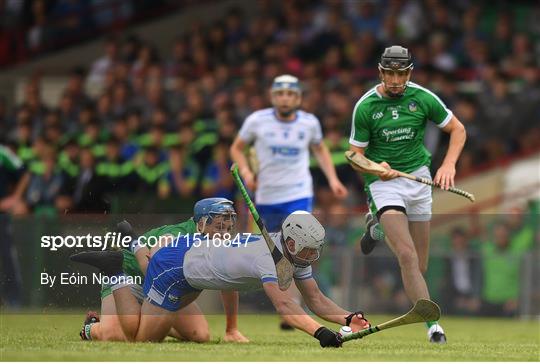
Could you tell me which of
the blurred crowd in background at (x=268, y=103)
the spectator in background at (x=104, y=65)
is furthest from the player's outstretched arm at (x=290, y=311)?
the spectator in background at (x=104, y=65)

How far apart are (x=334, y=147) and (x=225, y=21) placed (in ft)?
19.7

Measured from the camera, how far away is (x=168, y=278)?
10781 mm

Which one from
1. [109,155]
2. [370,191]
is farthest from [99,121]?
[370,191]

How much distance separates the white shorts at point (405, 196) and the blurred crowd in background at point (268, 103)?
11.8ft

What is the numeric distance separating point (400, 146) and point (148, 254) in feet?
7.41

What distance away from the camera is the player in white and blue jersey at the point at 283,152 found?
570 inches

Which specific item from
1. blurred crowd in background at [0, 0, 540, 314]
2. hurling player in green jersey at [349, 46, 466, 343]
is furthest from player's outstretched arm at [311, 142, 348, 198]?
hurling player in green jersey at [349, 46, 466, 343]

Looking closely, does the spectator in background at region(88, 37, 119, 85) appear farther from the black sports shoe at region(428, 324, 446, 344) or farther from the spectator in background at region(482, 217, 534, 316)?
the black sports shoe at region(428, 324, 446, 344)

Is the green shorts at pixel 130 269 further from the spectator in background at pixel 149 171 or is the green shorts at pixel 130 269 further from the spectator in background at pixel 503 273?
the spectator in background at pixel 149 171

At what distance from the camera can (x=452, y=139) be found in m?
11.8

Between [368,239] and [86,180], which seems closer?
[368,239]

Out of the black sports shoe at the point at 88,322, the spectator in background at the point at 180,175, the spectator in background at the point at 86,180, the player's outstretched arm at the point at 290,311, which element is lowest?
the spectator in background at the point at 180,175

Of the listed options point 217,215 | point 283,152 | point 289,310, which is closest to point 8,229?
point 283,152

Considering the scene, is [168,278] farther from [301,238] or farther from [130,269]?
[301,238]
